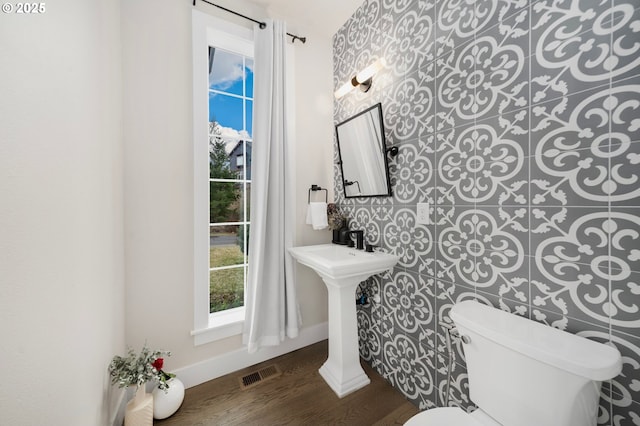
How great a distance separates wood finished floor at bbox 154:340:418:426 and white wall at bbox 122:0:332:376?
9.8 inches

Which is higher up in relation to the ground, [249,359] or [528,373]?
[528,373]

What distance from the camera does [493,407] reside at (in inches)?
34.5

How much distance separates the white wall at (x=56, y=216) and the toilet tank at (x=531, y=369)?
4.66ft

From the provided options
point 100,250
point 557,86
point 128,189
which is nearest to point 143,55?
point 128,189

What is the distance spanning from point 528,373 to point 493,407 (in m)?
0.23

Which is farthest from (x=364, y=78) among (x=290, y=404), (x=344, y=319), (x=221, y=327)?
(x=290, y=404)

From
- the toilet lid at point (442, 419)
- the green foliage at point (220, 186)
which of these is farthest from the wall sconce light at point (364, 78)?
the toilet lid at point (442, 419)

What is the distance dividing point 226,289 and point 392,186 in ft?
5.04

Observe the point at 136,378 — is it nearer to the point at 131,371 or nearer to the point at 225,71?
the point at 131,371

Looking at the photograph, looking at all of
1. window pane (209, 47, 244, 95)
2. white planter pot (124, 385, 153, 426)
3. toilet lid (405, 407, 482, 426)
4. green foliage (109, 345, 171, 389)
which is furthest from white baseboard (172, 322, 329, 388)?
window pane (209, 47, 244, 95)

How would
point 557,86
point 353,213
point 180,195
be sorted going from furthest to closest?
point 353,213, point 180,195, point 557,86

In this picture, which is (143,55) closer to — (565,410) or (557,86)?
(557,86)

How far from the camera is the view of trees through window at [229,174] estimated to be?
1784 mm

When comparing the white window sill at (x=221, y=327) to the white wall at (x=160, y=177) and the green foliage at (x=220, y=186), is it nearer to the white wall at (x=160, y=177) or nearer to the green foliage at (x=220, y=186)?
the white wall at (x=160, y=177)
